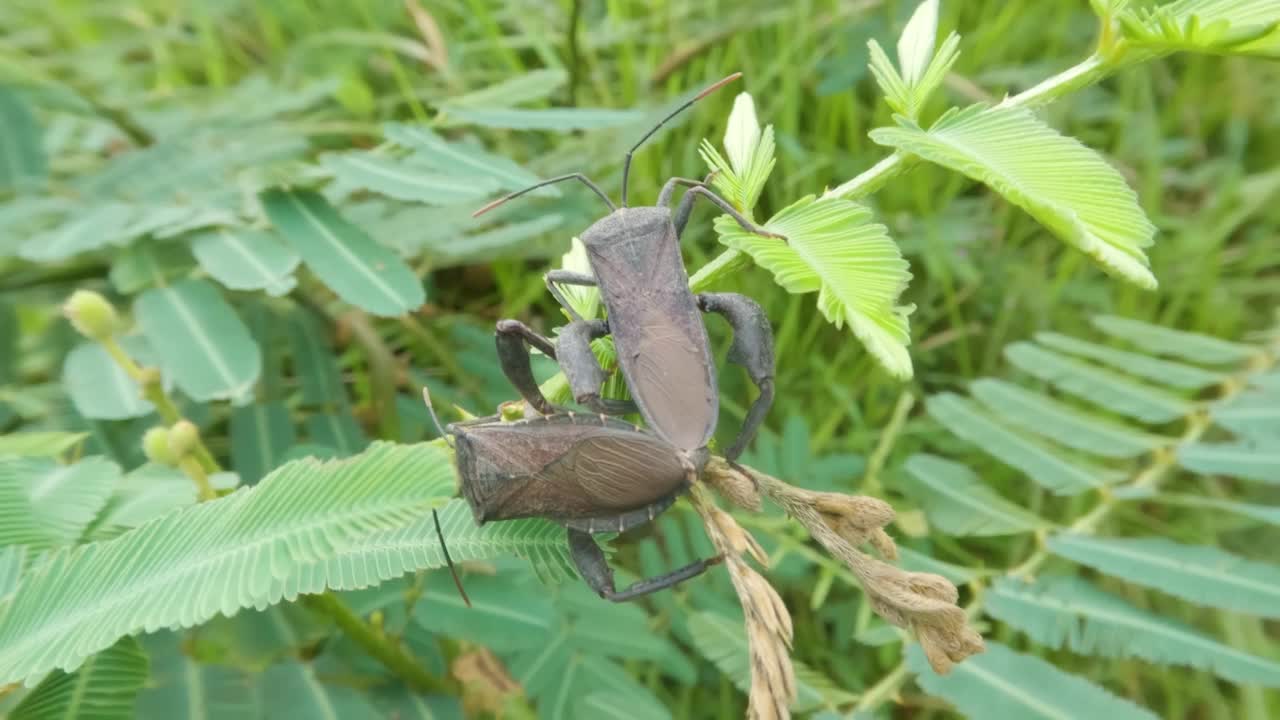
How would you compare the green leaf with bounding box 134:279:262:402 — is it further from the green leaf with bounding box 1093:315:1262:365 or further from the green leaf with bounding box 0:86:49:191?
the green leaf with bounding box 1093:315:1262:365

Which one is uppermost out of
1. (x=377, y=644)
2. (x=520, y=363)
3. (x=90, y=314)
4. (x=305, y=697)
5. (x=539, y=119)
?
(x=539, y=119)

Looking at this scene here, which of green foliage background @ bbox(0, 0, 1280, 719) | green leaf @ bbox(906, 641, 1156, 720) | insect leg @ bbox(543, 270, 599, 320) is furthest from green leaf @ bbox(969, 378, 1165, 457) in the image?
insect leg @ bbox(543, 270, 599, 320)

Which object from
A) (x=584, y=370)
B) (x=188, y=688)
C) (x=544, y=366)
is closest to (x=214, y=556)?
(x=584, y=370)

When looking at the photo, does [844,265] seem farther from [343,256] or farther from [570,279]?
[343,256]

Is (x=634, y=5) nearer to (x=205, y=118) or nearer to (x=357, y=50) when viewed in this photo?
(x=357, y=50)

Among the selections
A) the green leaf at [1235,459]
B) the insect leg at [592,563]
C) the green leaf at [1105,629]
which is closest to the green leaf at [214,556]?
the insect leg at [592,563]

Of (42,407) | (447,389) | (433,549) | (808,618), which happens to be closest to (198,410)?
(42,407)

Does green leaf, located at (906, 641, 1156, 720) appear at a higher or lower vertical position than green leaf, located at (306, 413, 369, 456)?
higher
